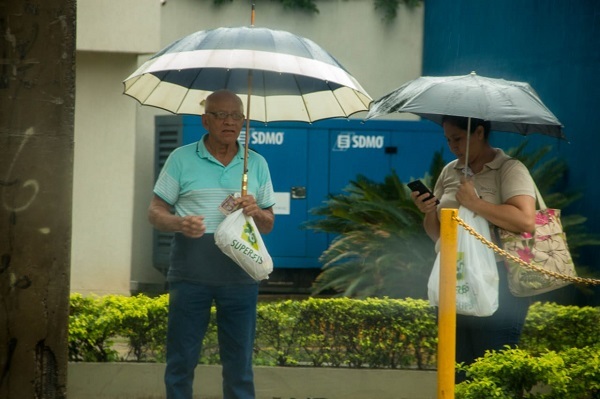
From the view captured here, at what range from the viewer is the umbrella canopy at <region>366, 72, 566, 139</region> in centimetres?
533

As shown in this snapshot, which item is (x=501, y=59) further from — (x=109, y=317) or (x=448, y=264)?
(x=448, y=264)

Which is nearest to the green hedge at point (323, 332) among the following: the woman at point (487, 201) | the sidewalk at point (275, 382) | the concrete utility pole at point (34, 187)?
the sidewalk at point (275, 382)

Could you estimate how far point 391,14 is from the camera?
52.0 ft

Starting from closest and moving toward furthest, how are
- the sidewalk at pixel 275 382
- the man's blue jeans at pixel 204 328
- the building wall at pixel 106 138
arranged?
the man's blue jeans at pixel 204 328 < the sidewalk at pixel 275 382 < the building wall at pixel 106 138

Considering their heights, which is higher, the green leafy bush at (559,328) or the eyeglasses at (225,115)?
the eyeglasses at (225,115)

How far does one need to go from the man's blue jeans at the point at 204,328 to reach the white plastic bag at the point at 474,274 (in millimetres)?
981

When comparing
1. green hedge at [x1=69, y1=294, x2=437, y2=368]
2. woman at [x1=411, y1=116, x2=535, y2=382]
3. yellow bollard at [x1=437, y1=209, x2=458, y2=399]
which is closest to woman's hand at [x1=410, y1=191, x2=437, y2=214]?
woman at [x1=411, y1=116, x2=535, y2=382]

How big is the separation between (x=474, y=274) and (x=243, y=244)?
1.12 meters

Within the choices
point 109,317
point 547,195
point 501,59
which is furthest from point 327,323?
point 501,59

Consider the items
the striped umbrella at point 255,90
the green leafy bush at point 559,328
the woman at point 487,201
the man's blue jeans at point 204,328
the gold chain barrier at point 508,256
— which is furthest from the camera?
the green leafy bush at point 559,328

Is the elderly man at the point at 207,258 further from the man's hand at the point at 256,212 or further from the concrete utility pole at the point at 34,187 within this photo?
the concrete utility pole at the point at 34,187

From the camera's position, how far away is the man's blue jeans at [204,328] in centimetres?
559

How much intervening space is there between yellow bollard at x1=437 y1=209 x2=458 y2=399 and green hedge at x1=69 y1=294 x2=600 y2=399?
2.19m

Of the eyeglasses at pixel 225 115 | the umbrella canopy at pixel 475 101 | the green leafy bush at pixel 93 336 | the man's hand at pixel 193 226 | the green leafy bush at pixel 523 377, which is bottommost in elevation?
the green leafy bush at pixel 93 336
